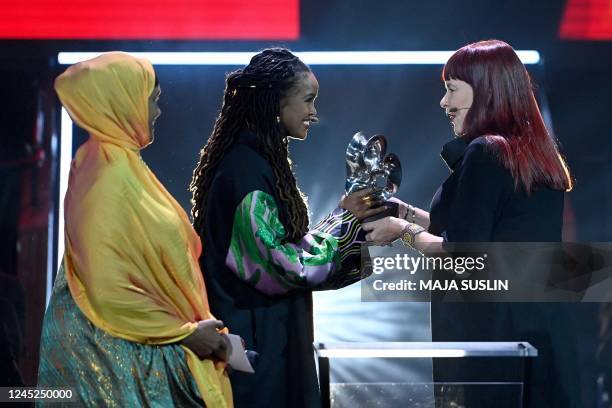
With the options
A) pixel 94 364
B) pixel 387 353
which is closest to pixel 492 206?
pixel 387 353

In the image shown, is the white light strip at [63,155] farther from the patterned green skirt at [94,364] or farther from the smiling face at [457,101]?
the smiling face at [457,101]

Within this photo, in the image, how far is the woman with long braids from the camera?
323 centimetres

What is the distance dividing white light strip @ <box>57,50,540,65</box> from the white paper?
1.23 metres

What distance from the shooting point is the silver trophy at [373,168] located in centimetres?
340

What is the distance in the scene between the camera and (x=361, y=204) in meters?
3.36

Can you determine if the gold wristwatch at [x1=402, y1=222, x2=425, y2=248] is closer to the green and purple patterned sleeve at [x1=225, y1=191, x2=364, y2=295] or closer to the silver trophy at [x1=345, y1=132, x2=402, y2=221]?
the silver trophy at [x1=345, y1=132, x2=402, y2=221]

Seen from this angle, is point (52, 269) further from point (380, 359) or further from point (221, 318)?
point (380, 359)

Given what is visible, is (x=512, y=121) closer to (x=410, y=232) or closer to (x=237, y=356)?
(x=410, y=232)

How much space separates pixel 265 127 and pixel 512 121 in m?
0.84

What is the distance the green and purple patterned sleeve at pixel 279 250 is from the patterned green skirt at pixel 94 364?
49 centimetres

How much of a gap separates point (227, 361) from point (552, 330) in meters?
1.17

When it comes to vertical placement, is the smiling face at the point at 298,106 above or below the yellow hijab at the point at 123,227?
above

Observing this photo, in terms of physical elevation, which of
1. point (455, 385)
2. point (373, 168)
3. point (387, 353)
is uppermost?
point (373, 168)

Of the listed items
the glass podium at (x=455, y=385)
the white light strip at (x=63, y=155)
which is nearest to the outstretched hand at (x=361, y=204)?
the glass podium at (x=455, y=385)
